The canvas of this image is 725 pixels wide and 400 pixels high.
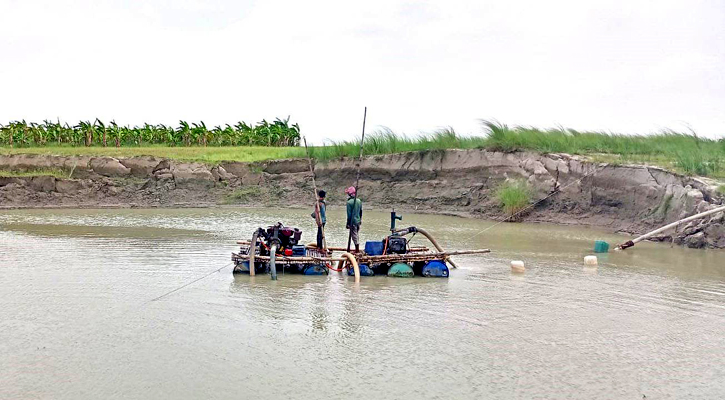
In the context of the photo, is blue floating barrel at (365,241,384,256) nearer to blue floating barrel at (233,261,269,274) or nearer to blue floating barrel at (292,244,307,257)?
blue floating barrel at (292,244,307,257)

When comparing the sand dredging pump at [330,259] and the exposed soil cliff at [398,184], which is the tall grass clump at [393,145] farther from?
the sand dredging pump at [330,259]

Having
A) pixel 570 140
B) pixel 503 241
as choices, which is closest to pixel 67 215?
pixel 503 241

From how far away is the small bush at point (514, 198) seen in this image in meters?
22.5

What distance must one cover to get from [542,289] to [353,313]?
339 cm

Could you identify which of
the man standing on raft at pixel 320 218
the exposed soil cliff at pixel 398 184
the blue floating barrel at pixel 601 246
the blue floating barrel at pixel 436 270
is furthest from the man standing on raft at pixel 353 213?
the exposed soil cliff at pixel 398 184

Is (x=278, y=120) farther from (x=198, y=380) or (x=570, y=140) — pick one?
(x=198, y=380)

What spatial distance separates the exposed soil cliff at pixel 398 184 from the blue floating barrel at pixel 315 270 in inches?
366

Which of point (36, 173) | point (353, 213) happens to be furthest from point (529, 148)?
point (36, 173)

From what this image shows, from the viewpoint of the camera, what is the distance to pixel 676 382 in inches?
306

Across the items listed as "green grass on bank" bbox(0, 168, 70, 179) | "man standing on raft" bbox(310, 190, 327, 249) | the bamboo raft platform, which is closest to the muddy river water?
the bamboo raft platform

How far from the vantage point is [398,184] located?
28016 mm

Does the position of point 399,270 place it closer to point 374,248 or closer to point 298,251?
point 374,248

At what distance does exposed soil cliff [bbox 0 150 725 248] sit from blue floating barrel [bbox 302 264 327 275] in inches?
366

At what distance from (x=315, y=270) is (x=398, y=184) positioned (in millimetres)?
15306
